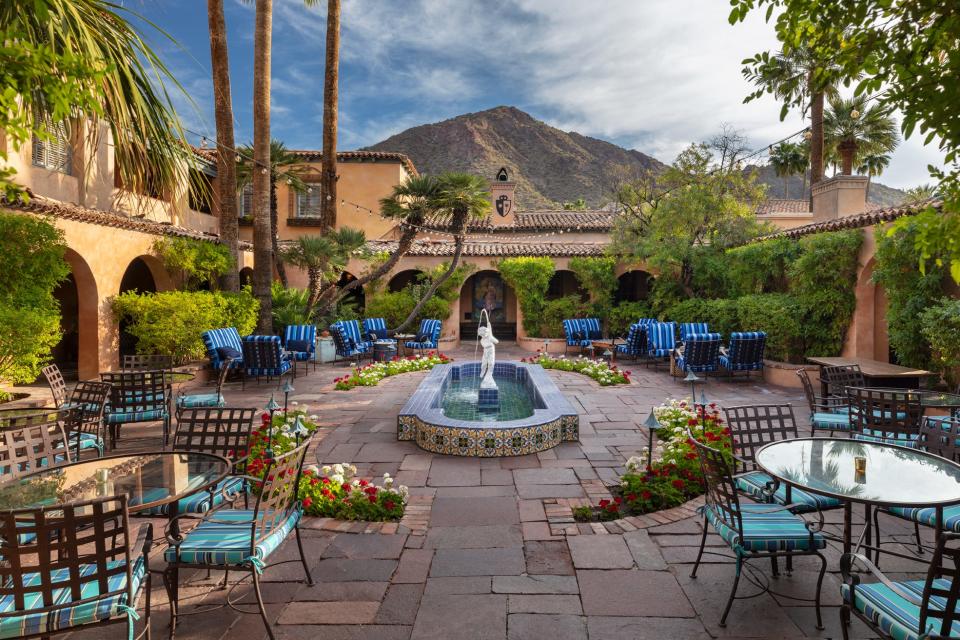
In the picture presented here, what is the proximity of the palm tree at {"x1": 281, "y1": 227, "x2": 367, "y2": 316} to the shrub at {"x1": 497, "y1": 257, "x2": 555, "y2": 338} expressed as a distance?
5.27 meters

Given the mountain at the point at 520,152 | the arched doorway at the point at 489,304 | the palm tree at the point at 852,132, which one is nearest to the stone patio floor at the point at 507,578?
the arched doorway at the point at 489,304

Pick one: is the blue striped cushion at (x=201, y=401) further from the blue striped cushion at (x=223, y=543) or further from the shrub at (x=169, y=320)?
the shrub at (x=169, y=320)

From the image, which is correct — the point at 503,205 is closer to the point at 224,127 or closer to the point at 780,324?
the point at 224,127

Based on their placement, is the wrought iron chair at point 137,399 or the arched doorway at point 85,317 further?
A: the arched doorway at point 85,317

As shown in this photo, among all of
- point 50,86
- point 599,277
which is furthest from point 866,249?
point 50,86

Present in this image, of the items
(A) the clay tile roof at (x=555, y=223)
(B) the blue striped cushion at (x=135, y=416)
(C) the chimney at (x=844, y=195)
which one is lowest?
(B) the blue striped cushion at (x=135, y=416)

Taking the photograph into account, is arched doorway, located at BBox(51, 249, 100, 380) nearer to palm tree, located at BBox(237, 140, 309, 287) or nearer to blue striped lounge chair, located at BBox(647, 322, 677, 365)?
palm tree, located at BBox(237, 140, 309, 287)

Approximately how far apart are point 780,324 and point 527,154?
178 feet

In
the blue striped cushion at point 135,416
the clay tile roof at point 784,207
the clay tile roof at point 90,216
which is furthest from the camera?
the clay tile roof at point 784,207

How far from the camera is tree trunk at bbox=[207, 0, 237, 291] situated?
1095cm

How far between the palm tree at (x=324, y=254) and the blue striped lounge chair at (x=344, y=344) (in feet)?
4.06

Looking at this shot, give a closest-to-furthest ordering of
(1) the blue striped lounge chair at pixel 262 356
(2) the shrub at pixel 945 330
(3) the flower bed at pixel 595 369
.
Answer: (2) the shrub at pixel 945 330, (1) the blue striped lounge chair at pixel 262 356, (3) the flower bed at pixel 595 369

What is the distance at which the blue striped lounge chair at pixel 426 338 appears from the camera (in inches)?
535

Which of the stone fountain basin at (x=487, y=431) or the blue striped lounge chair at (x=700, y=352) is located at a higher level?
the blue striped lounge chair at (x=700, y=352)
